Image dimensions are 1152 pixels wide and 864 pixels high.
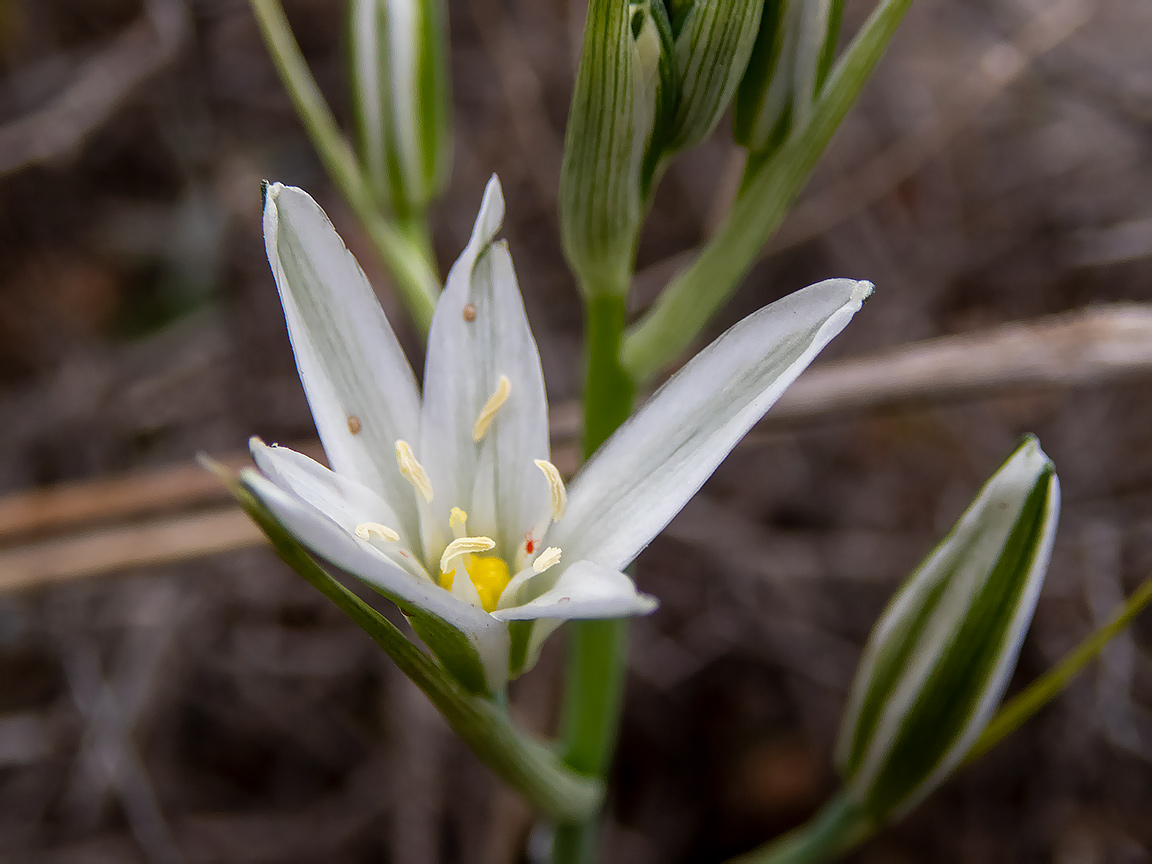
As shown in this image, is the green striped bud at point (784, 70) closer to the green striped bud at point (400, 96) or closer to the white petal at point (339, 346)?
the white petal at point (339, 346)

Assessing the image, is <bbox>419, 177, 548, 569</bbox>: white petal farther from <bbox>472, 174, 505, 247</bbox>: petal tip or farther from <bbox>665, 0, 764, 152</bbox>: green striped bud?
<bbox>665, 0, 764, 152</bbox>: green striped bud

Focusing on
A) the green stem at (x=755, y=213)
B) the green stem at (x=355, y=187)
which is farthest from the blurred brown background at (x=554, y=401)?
the green stem at (x=755, y=213)

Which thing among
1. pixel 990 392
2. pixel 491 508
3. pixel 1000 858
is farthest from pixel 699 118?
pixel 1000 858

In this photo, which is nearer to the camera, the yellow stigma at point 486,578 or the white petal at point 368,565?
the white petal at point 368,565

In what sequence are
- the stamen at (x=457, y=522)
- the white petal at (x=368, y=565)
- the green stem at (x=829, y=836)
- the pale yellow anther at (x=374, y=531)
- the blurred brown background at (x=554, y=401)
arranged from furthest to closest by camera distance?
the blurred brown background at (x=554, y=401), the green stem at (x=829, y=836), the stamen at (x=457, y=522), the pale yellow anther at (x=374, y=531), the white petal at (x=368, y=565)

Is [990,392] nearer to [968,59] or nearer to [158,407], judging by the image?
[968,59]

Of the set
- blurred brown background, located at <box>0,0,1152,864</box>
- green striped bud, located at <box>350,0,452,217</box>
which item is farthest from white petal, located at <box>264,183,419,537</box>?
blurred brown background, located at <box>0,0,1152,864</box>
